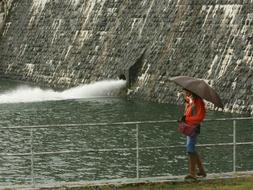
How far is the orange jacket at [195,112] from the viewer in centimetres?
1320

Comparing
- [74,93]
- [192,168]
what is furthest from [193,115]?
[74,93]

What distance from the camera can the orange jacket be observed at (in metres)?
13.2

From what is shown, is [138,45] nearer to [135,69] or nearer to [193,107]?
[135,69]

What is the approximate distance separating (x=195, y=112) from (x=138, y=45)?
938 inches

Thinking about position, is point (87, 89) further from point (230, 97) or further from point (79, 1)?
point (230, 97)

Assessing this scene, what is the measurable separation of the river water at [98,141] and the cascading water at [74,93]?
8 cm

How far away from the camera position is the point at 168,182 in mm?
13000

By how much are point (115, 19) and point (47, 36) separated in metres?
8.84

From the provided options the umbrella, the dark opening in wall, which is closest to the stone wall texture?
the dark opening in wall

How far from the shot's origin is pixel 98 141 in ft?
71.5

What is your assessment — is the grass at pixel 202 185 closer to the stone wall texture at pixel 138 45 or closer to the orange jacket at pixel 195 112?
the orange jacket at pixel 195 112

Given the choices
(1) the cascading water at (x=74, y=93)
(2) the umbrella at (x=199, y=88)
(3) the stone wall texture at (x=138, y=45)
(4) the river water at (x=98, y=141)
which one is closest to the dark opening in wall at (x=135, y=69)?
(3) the stone wall texture at (x=138, y=45)

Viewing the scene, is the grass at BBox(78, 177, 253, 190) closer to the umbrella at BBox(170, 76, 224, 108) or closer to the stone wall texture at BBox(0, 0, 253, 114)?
the umbrella at BBox(170, 76, 224, 108)

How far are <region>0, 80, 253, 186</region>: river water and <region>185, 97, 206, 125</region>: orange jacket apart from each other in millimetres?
642
